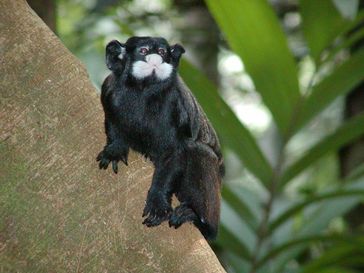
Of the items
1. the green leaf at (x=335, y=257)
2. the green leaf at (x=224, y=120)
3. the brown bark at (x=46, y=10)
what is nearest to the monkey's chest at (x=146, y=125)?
the green leaf at (x=224, y=120)

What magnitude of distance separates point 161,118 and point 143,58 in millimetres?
196

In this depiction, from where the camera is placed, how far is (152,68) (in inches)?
84.7

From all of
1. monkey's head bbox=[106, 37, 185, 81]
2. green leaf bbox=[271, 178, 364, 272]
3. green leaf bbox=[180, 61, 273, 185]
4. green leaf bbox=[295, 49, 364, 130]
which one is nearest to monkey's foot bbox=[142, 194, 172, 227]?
monkey's head bbox=[106, 37, 185, 81]

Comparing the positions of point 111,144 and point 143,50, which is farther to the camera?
point 143,50

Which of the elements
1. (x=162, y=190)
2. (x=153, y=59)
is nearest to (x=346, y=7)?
(x=153, y=59)

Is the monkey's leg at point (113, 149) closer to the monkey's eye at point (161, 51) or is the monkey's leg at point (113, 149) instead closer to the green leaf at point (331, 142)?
the monkey's eye at point (161, 51)

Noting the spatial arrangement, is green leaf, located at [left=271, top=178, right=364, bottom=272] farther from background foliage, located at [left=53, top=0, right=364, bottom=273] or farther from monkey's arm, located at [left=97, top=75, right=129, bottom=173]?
monkey's arm, located at [left=97, top=75, right=129, bottom=173]

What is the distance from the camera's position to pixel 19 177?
5.27ft

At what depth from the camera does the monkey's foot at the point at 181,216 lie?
1774mm

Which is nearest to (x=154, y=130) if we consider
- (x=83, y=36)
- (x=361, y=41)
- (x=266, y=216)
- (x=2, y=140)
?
(x=2, y=140)

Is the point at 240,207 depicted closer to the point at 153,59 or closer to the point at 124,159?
the point at 153,59

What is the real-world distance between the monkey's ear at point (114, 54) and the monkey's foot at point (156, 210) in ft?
1.56

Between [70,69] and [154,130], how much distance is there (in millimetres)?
465

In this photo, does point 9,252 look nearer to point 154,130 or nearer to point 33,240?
point 33,240
